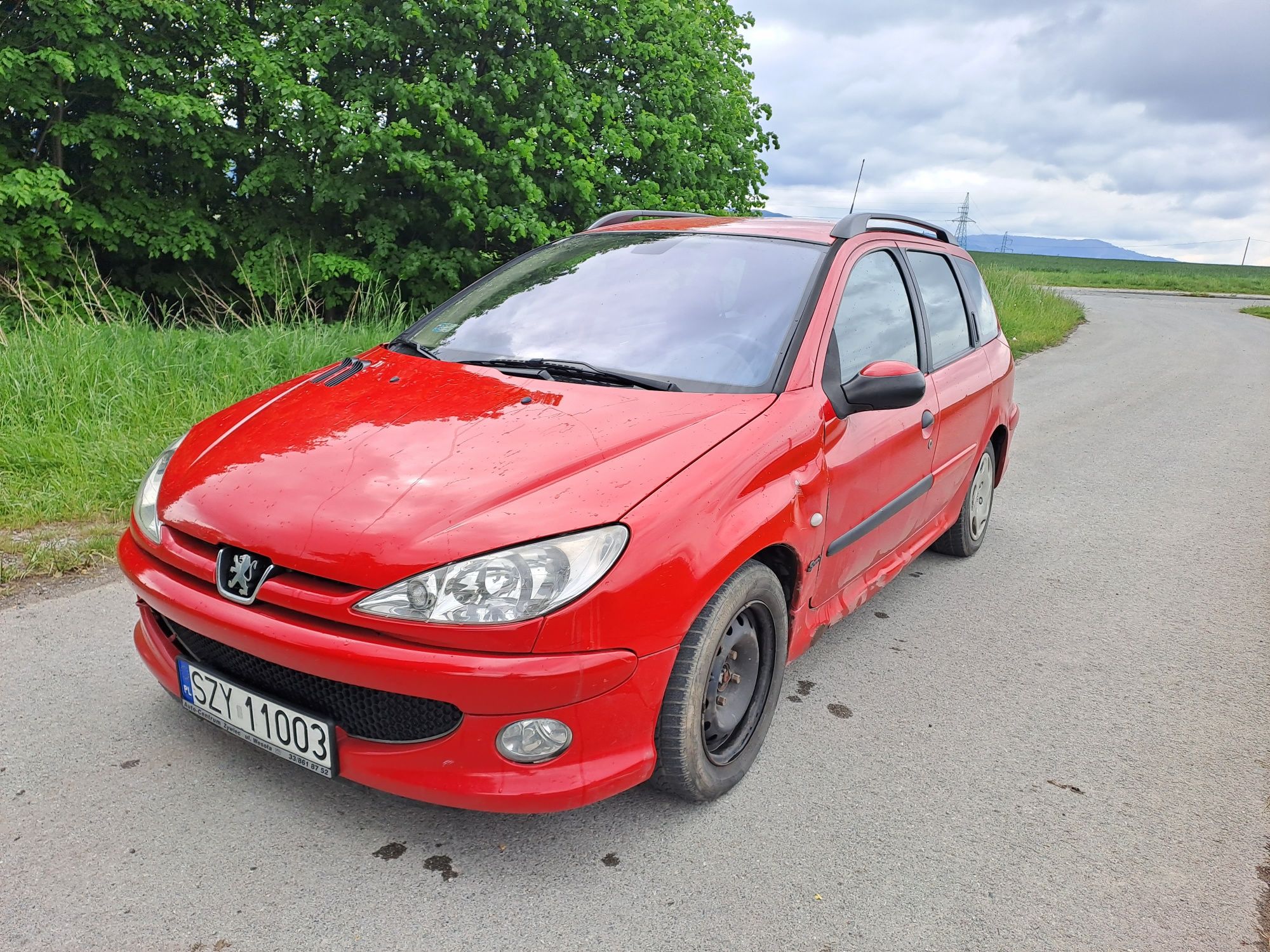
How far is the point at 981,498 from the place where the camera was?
4762mm

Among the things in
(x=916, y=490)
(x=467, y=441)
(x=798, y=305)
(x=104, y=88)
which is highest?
(x=104, y=88)

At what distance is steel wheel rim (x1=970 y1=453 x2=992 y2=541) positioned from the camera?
181 inches

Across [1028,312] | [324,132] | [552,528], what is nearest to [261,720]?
[552,528]

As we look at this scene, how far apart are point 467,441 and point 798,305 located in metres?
1.27

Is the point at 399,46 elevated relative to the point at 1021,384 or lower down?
elevated

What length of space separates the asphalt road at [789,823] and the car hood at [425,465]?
749 millimetres

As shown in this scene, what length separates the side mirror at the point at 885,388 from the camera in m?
2.85

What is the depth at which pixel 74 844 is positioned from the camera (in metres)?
2.23

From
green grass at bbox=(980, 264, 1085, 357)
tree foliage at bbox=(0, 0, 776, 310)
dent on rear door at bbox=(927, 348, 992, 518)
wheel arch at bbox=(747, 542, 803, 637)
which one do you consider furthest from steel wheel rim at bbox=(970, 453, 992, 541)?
green grass at bbox=(980, 264, 1085, 357)

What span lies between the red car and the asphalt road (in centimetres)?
24

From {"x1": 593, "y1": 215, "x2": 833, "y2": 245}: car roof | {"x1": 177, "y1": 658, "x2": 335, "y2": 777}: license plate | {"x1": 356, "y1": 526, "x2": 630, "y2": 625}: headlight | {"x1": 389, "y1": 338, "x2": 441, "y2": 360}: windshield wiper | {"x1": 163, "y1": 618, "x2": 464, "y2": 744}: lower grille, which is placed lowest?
{"x1": 177, "y1": 658, "x2": 335, "y2": 777}: license plate

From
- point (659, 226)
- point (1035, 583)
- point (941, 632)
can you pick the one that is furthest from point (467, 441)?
point (1035, 583)

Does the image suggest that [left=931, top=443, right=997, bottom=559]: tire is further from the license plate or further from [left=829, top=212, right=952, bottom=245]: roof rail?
the license plate

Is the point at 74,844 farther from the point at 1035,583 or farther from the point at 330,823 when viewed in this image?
the point at 1035,583
